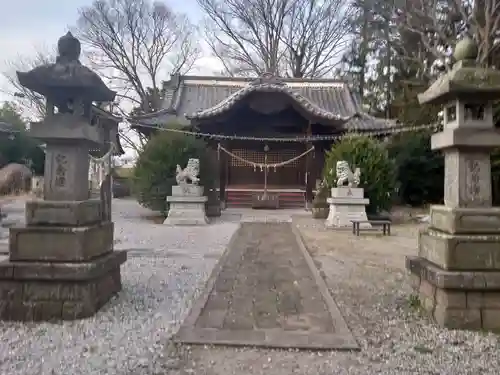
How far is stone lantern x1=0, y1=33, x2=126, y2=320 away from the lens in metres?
4.98

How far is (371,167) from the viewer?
15594 mm

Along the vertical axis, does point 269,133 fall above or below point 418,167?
above

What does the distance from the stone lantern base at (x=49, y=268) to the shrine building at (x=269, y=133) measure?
15215mm

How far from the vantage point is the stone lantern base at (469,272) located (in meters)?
4.73

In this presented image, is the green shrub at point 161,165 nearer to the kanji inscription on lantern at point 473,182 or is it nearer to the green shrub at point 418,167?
the green shrub at point 418,167

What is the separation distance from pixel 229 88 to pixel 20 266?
73.2 feet

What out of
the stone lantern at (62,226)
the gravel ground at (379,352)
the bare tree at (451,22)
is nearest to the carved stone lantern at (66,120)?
the stone lantern at (62,226)

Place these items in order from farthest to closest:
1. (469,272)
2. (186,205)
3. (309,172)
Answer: (309,172) < (186,205) < (469,272)

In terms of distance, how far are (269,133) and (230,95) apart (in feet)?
10.2

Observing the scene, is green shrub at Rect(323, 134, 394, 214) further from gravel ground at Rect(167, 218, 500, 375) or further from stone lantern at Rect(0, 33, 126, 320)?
stone lantern at Rect(0, 33, 126, 320)

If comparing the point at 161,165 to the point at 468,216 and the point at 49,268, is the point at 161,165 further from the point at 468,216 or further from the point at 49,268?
the point at 468,216

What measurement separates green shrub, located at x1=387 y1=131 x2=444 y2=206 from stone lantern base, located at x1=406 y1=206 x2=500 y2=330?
58.5ft

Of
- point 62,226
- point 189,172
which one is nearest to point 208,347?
point 62,226

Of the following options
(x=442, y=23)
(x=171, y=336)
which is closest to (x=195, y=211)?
(x=171, y=336)
